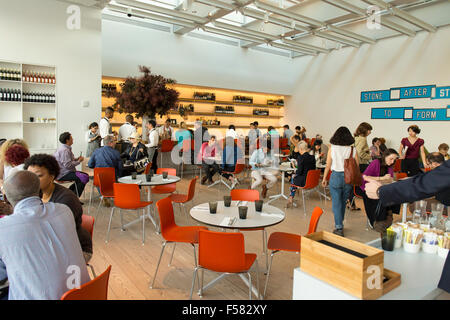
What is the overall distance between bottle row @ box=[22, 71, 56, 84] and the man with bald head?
19.8ft

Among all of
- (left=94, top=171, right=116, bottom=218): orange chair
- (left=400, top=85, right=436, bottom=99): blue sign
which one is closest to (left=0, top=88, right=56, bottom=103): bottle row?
(left=94, top=171, right=116, bottom=218): orange chair

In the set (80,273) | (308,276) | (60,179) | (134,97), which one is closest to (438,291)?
(308,276)

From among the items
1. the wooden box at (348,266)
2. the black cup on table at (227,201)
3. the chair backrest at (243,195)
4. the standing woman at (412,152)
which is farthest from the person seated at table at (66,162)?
the standing woman at (412,152)

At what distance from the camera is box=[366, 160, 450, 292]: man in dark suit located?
141 centimetres

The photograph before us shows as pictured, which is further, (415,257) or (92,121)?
(92,121)

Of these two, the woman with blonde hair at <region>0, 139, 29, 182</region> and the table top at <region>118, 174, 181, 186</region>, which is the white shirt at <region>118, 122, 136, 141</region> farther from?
the woman with blonde hair at <region>0, 139, 29, 182</region>

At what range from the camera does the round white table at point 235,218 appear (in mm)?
2888

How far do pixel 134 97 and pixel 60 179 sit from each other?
2807 mm

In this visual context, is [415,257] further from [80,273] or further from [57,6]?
[57,6]

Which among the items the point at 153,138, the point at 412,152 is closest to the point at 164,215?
the point at 153,138

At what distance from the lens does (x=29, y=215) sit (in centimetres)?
171

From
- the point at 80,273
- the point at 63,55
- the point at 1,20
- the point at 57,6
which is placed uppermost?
the point at 57,6

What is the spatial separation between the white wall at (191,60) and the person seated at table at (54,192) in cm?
739

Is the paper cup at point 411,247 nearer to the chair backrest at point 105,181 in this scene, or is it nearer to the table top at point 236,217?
the table top at point 236,217
